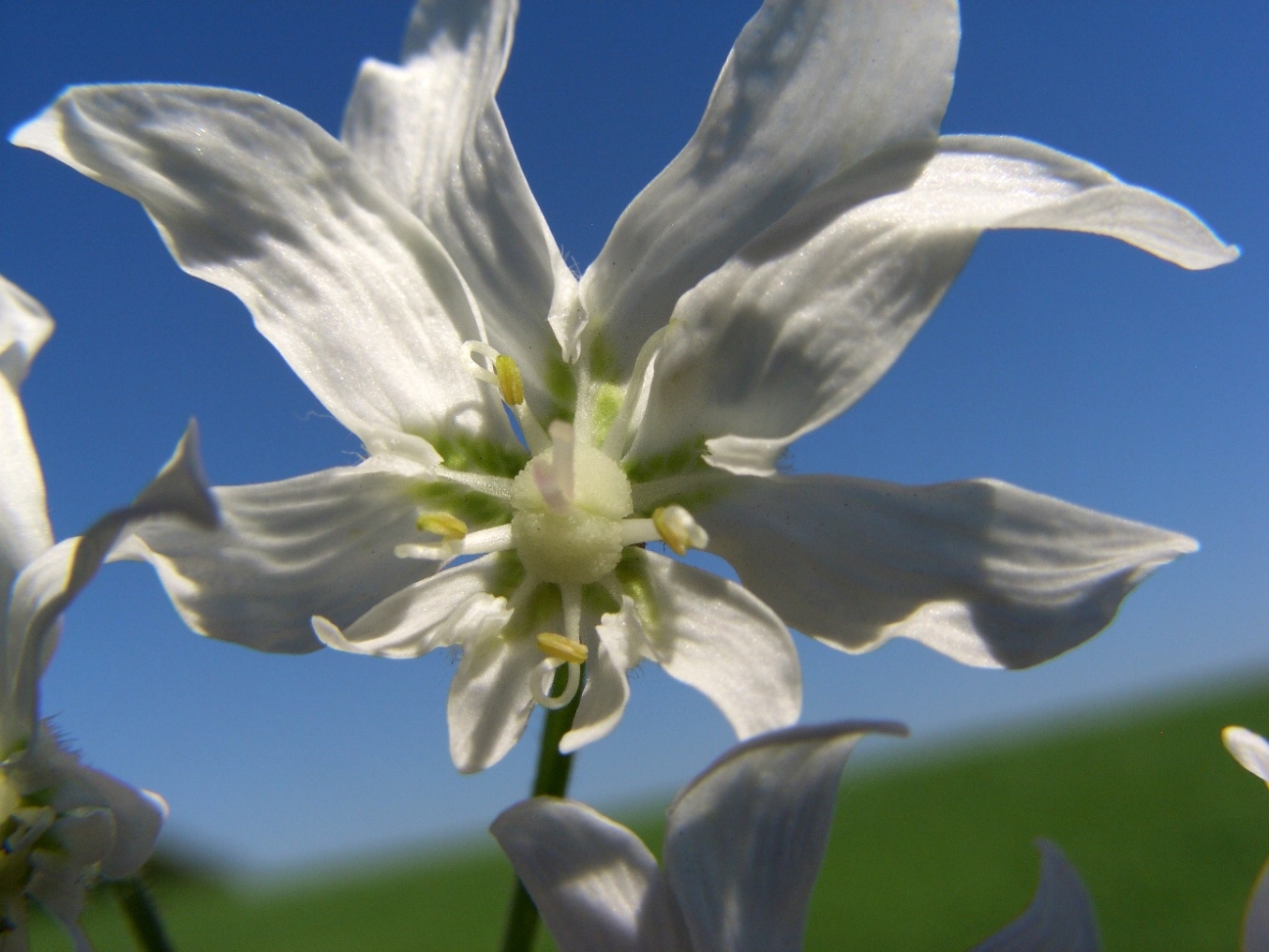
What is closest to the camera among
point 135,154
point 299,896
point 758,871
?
point 758,871

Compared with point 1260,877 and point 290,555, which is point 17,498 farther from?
point 1260,877

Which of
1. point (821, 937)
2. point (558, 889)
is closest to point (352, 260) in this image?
point (558, 889)

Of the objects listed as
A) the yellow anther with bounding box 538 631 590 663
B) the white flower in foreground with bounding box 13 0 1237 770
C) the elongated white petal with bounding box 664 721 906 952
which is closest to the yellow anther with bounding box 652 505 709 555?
the white flower in foreground with bounding box 13 0 1237 770

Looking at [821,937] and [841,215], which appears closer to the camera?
[841,215]

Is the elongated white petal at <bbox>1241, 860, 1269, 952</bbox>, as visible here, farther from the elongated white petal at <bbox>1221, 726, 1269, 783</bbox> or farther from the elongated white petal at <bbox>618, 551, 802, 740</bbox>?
the elongated white petal at <bbox>618, 551, 802, 740</bbox>

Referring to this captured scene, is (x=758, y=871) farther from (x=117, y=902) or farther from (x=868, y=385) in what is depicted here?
(x=117, y=902)

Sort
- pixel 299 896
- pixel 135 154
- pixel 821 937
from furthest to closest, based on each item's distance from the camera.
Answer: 1. pixel 299 896
2. pixel 821 937
3. pixel 135 154
